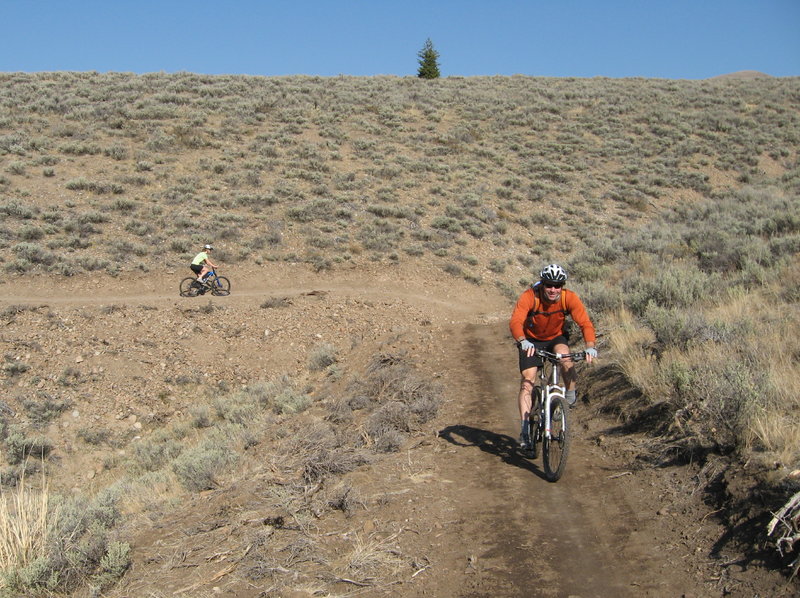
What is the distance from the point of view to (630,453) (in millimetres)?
6242

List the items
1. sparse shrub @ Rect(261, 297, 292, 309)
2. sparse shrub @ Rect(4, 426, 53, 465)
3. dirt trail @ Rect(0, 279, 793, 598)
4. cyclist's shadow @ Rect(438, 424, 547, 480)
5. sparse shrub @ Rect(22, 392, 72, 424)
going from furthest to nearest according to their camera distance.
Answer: sparse shrub @ Rect(261, 297, 292, 309), sparse shrub @ Rect(22, 392, 72, 424), sparse shrub @ Rect(4, 426, 53, 465), cyclist's shadow @ Rect(438, 424, 547, 480), dirt trail @ Rect(0, 279, 793, 598)

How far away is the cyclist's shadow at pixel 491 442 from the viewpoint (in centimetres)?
650

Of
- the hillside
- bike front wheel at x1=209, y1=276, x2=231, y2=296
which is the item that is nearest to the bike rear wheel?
bike front wheel at x1=209, y1=276, x2=231, y2=296

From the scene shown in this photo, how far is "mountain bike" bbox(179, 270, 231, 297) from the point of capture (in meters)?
17.8

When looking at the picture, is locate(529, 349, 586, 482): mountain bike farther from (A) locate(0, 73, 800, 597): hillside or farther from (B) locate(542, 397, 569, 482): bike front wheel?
(A) locate(0, 73, 800, 597): hillside

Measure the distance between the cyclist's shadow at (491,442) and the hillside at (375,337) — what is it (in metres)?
0.05

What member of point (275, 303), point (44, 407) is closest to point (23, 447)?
point (44, 407)

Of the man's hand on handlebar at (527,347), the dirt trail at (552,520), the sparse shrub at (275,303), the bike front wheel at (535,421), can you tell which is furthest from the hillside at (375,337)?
the man's hand on handlebar at (527,347)

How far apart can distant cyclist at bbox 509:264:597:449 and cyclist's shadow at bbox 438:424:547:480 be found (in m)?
0.26

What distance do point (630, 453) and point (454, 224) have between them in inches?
684

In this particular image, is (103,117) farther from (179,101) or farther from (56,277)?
(56,277)

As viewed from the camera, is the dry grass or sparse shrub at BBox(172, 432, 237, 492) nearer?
the dry grass

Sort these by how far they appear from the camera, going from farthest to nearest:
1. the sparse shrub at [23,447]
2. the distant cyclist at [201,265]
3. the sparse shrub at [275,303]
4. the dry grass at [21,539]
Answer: the distant cyclist at [201,265], the sparse shrub at [275,303], the sparse shrub at [23,447], the dry grass at [21,539]

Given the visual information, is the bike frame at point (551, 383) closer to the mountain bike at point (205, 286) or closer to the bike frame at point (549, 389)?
the bike frame at point (549, 389)
